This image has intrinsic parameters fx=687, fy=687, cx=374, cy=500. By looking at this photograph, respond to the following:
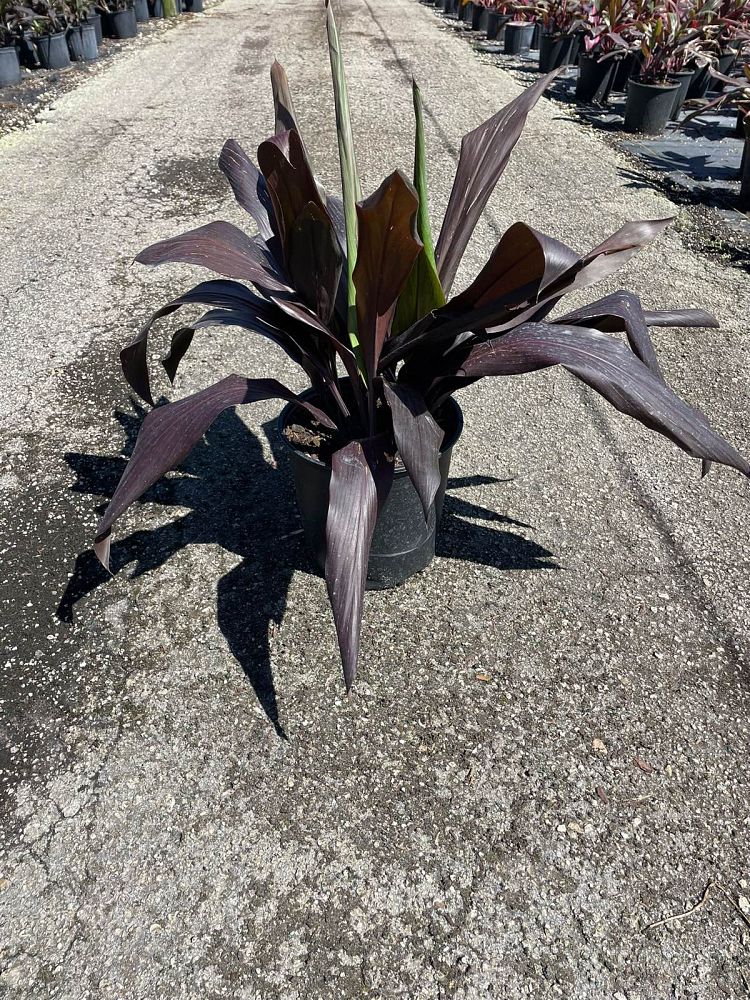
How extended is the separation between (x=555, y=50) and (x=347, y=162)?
6463 mm

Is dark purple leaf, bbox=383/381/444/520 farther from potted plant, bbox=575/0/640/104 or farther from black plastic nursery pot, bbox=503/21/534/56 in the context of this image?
black plastic nursery pot, bbox=503/21/534/56

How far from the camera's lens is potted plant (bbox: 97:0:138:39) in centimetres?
737

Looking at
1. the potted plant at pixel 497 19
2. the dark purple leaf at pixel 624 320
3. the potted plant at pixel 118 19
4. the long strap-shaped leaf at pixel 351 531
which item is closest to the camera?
the long strap-shaped leaf at pixel 351 531

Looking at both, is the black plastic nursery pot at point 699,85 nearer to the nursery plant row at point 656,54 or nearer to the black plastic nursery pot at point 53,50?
the nursery plant row at point 656,54

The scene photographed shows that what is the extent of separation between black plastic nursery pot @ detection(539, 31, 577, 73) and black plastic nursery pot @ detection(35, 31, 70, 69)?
4.38 m

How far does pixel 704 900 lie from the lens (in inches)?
43.7

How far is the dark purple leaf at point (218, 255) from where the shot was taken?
1.21 meters

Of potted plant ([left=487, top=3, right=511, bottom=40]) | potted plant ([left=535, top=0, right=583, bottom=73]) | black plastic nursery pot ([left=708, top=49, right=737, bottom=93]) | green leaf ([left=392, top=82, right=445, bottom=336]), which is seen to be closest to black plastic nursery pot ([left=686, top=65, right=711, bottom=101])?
black plastic nursery pot ([left=708, top=49, right=737, bottom=93])

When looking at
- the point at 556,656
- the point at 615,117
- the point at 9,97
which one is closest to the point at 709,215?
the point at 615,117

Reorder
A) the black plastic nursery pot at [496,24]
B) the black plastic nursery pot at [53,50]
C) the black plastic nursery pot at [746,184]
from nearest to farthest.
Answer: the black plastic nursery pot at [746,184] → the black plastic nursery pot at [53,50] → the black plastic nursery pot at [496,24]

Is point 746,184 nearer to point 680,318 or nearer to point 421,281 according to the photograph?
point 680,318

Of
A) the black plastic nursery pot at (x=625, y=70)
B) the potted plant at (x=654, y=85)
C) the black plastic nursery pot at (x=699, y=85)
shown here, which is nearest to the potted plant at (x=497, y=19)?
the black plastic nursery pot at (x=625, y=70)

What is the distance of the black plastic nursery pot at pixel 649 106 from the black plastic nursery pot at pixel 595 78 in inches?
26.1

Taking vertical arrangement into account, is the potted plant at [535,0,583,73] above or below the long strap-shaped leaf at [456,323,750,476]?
above
